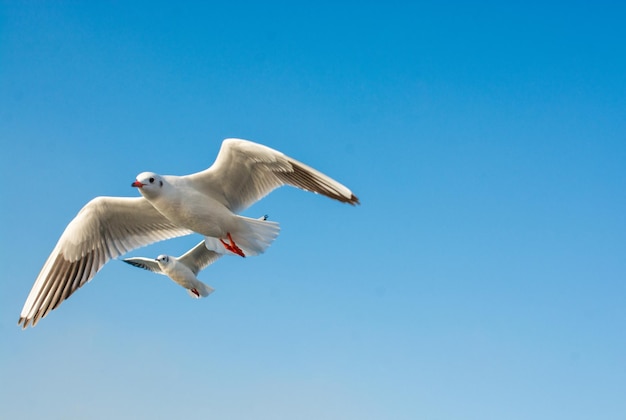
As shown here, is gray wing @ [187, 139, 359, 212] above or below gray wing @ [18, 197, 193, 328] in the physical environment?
above

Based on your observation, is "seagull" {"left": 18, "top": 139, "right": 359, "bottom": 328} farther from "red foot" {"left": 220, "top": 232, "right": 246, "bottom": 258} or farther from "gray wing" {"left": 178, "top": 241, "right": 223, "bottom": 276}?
"gray wing" {"left": 178, "top": 241, "right": 223, "bottom": 276}

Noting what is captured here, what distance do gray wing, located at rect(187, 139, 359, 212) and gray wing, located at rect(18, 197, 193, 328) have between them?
0.95 metres

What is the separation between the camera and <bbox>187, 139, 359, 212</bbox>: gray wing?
9.25 meters

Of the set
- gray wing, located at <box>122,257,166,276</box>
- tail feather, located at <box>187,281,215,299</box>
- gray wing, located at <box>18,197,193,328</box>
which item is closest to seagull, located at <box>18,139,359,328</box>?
gray wing, located at <box>18,197,193,328</box>

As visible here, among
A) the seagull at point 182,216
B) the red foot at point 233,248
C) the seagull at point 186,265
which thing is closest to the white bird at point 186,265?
the seagull at point 186,265

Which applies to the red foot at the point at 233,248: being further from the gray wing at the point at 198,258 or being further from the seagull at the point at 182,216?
the gray wing at the point at 198,258

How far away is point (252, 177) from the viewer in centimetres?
986

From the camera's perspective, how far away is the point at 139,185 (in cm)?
933

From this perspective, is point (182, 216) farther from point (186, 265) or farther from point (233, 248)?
point (186, 265)

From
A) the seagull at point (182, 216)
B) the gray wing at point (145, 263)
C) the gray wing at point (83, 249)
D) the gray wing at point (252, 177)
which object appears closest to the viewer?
the gray wing at point (252, 177)

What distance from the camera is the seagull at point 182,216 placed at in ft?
31.0

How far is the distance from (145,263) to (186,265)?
26.5 inches

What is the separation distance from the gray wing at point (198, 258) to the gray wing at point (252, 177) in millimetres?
3551

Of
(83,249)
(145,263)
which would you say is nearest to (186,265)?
(145,263)
